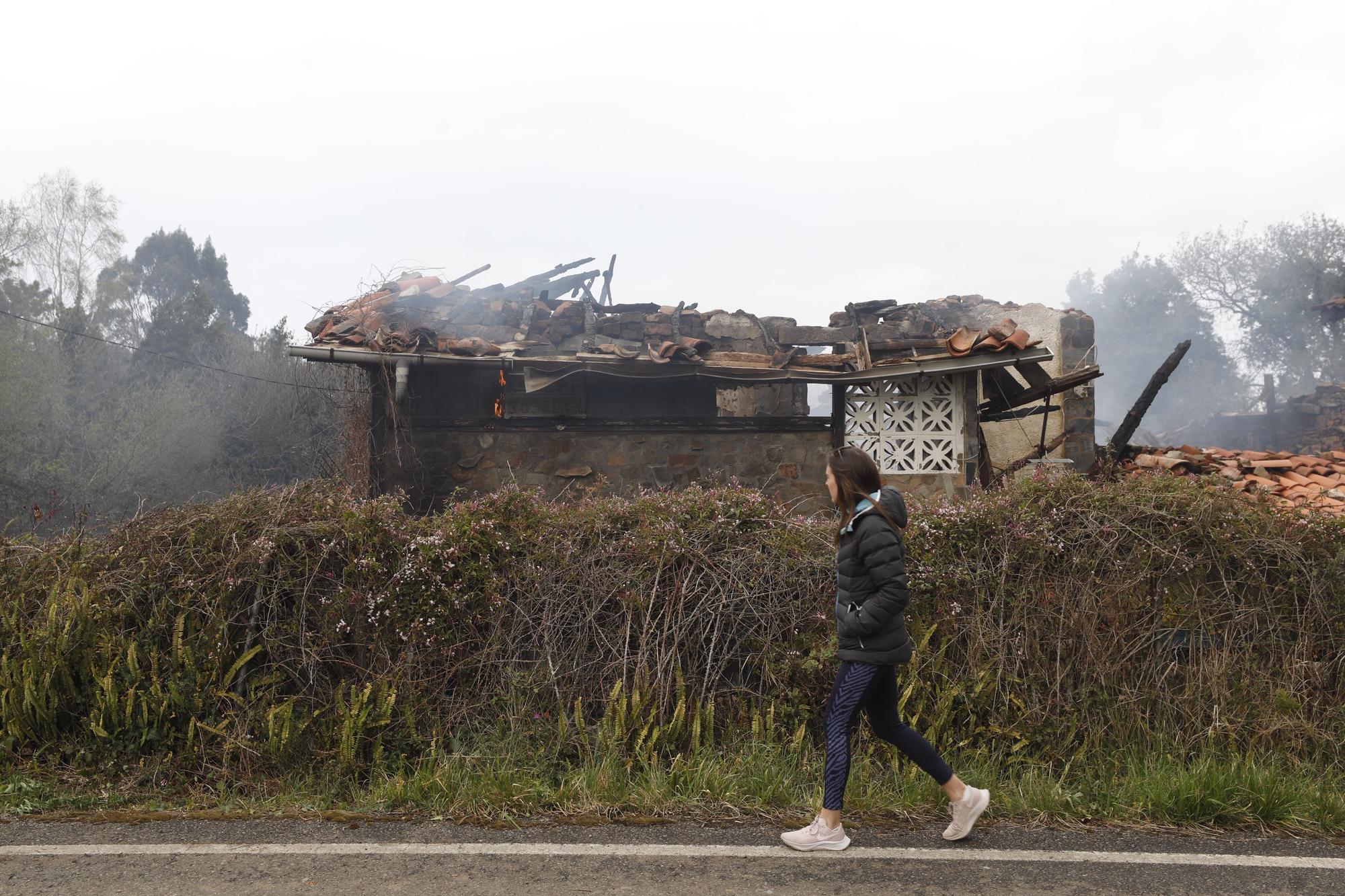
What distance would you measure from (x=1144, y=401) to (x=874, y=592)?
11.1 m

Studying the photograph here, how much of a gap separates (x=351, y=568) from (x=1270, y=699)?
5290 millimetres

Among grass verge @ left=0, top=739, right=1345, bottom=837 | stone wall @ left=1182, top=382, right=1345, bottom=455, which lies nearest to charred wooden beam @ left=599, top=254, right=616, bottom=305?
grass verge @ left=0, top=739, right=1345, bottom=837

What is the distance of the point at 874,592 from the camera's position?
419 centimetres

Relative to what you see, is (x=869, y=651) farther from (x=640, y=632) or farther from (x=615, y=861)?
(x=640, y=632)

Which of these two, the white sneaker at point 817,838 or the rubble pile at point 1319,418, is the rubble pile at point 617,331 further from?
the rubble pile at point 1319,418

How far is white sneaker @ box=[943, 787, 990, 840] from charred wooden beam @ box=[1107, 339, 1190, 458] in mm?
9310

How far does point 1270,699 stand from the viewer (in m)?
5.28

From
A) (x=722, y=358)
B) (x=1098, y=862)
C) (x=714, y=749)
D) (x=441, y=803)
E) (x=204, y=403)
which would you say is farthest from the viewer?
(x=204, y=403)

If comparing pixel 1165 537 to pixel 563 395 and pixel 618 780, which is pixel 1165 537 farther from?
pixel 563 395

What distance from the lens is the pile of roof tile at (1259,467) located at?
11.0 meters

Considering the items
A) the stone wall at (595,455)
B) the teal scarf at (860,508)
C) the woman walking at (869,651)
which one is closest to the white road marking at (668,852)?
the woman walking at (869,651)

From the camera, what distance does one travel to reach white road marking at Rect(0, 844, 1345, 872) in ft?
13.3

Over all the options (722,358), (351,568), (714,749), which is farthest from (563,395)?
(714,749)

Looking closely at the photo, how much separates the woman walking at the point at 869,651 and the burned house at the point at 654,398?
19.4 ft
